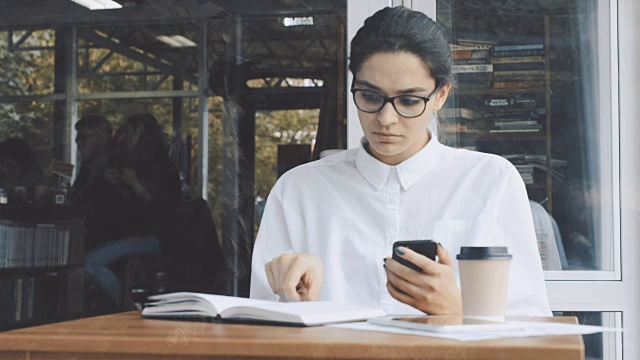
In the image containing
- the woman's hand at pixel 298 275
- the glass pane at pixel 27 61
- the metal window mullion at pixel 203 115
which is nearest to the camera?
the woman's hand at pixel 298 275

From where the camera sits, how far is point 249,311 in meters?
0.98

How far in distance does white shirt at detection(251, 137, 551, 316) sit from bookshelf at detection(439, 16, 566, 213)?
2.05ft

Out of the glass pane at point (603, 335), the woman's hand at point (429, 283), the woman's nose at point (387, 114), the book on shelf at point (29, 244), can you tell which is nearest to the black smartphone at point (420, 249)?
the woman's hand at point (429, 283)

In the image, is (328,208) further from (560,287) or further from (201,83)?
(201,83)

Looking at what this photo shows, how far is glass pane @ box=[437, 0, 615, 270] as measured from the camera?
2.02 meters

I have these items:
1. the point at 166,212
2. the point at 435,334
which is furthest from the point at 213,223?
the point at 435,334

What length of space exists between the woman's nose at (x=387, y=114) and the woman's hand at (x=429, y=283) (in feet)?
1.11

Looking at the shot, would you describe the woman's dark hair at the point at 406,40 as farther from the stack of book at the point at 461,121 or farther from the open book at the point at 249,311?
the stack of book at the point at 461,121

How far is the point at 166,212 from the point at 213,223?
235 millimetres

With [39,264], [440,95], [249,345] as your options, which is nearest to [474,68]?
[440,95]

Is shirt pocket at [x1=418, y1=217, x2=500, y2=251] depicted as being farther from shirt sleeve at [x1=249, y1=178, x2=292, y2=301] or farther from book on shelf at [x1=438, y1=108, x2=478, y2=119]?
book on shelf at [x1=438, y1=108, x2=478, y2=119]

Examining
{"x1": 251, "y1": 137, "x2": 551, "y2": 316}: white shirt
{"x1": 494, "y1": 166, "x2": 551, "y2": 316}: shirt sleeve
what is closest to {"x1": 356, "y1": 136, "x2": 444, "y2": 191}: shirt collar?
{"x1": 251, "y1": 137, "x2": 551, "y2": 316}: white shirt

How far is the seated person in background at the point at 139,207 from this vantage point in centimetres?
290

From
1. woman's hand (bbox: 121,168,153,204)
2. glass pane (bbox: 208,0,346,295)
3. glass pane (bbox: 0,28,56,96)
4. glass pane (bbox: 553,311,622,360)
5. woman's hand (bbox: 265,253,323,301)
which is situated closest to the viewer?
woman's hand (bbox: 265,253,323,301)
